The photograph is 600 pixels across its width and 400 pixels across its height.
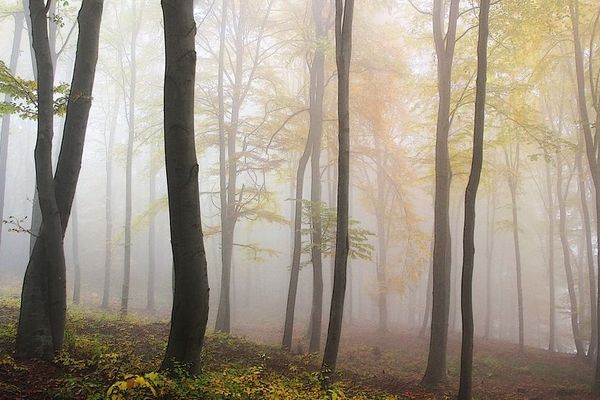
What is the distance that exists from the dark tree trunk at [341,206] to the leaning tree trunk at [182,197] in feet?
9.77

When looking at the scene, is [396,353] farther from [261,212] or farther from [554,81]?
[554,81]

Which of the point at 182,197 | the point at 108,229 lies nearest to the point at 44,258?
the point at 182,197

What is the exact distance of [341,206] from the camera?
8.02m

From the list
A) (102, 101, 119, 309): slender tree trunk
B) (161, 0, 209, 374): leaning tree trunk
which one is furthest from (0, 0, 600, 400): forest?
(102, 101, 119, 309): slender tree trunk

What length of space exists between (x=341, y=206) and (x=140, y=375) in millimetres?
4320

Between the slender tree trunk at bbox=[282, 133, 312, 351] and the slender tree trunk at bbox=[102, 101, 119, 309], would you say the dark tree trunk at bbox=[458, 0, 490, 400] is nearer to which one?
the slender tree trunk at bbox=[282, 133, 312, 351]

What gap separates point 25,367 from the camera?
17.7 ft

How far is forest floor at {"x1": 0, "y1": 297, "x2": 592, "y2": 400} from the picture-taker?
4.94 metres

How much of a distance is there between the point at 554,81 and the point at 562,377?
38.4 ft

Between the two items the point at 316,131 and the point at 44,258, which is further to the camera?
the point at 316,131

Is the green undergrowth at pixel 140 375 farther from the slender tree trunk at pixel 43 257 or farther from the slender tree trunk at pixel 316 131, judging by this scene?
the slender tree trunk at pixel 316 131

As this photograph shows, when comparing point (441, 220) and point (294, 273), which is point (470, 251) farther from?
point (294, 273)

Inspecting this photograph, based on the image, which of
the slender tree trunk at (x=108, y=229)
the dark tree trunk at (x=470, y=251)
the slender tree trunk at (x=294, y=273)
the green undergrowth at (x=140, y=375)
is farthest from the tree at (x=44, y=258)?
the slender tree trunk at (x=108, y=229)

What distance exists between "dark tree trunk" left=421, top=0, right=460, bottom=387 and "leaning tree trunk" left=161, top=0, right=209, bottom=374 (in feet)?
22.7
